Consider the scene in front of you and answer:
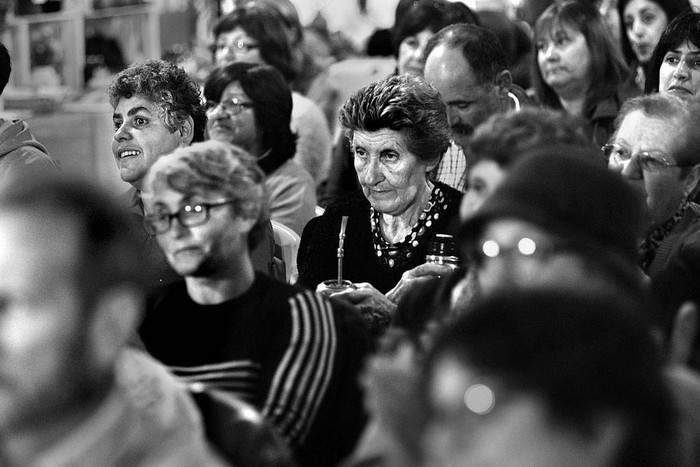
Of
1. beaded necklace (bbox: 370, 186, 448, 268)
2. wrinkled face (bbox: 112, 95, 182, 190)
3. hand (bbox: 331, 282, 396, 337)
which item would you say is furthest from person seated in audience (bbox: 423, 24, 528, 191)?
hand (bbox: 331, 282, 396, 337)

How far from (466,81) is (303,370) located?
6.51ft

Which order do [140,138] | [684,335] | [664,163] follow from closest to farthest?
[684,335] → [664,163] → [140,138]

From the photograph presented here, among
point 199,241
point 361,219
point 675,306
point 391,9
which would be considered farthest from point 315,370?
point 391,9

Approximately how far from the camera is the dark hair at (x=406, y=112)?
2.73 m

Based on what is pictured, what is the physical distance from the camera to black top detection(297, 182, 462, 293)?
8.95 feet

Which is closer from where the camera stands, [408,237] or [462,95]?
[408,237]

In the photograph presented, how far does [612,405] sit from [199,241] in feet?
3.15

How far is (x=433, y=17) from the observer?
15.0 ft

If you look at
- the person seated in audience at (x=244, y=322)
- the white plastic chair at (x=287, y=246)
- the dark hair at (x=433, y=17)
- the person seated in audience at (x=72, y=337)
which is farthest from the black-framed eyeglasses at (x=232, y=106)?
the person seated in audience at (x=72, y=337)

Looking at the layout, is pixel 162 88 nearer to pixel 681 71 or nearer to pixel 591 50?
pixel 681 71

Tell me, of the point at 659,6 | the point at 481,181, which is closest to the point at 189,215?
the point at 481,181

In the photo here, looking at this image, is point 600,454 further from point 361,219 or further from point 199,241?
point 361,219

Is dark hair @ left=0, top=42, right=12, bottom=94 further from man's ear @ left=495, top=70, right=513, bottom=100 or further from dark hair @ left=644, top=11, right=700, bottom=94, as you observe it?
dark hair @ left=644, top=11, right=700, bottom=94

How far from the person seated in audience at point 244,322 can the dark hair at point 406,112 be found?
96 cm
